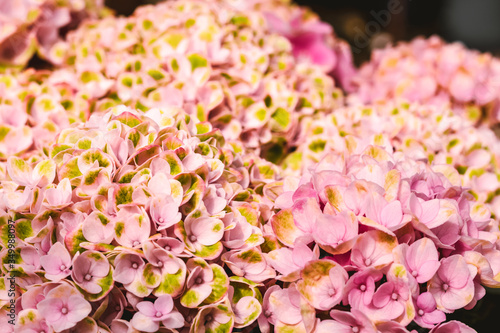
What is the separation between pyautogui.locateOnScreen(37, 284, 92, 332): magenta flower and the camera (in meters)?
0.46

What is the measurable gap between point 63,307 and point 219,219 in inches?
6.6

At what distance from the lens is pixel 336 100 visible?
0.95 meters

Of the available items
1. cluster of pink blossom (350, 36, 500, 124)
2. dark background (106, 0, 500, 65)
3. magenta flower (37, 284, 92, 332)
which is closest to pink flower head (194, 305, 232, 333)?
magenta flower (37, 284, 92, 332)

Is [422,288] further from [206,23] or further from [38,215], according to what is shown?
[206,23]

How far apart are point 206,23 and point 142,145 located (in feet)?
1.11

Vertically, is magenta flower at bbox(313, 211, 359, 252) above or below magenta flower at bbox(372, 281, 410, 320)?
above

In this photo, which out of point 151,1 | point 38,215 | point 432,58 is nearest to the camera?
point 38,215

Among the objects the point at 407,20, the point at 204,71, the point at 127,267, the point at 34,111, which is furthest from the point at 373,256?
the point at 407,20

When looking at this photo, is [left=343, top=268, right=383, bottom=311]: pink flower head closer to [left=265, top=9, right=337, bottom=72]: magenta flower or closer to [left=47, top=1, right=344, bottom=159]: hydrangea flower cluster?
[left=47, top=1, right=344, bottom=159]: hydrangea flower cluster

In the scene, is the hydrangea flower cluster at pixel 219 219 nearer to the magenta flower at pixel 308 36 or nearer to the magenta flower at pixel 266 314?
the magenta flower at pixel 266 314

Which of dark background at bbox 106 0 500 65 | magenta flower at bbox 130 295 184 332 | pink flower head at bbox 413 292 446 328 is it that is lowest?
dark background at bbox 106 0 500 65

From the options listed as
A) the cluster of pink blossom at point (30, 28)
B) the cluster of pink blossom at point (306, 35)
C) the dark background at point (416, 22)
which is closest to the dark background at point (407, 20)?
the dark background at point (416, 22)

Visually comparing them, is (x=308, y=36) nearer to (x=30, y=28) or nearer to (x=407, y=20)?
(x=30, y=28)

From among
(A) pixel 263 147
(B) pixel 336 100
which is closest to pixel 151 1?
(B) pixel 336 100
